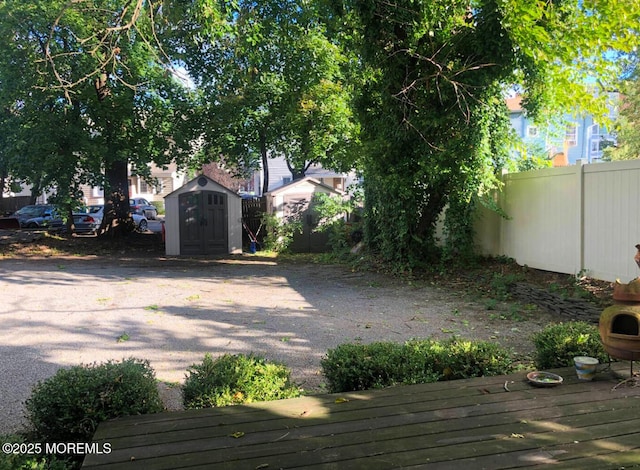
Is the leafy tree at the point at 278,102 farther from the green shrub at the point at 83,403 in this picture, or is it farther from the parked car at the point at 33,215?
the parked car at the point at 33,215

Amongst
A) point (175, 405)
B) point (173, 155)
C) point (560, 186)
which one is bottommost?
point (175, 405)

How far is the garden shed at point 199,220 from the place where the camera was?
16.8 meters

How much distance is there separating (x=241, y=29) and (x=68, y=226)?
612 inches

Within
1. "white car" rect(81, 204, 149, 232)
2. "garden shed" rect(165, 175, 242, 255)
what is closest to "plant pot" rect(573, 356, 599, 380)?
"garden shed" rect(165, 175, 242, 255)

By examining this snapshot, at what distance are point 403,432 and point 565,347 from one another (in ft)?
6.50

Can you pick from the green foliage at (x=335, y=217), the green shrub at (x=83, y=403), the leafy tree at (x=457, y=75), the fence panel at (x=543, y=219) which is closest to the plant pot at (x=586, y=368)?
the green shrub at (x=83, y=403)

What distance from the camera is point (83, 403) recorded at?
2.96 metres

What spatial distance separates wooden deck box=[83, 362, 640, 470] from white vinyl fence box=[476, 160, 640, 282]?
499cm

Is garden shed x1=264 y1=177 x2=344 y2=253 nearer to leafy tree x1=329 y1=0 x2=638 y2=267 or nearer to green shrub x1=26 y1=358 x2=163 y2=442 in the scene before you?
leafy tree x1=329 y1=0 x2=638 y2=267

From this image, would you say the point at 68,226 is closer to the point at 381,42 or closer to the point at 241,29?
the point at 241,29

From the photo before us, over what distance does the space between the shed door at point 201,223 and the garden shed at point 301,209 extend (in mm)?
1803

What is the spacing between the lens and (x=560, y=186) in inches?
344

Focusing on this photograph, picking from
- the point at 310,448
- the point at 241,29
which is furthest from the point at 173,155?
the point at 310,448

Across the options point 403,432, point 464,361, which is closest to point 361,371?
point 464,361
